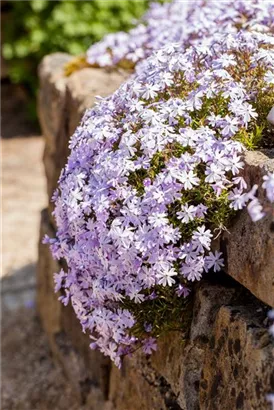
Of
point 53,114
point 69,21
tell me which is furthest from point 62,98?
point 69,21

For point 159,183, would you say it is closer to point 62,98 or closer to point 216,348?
point 216,348

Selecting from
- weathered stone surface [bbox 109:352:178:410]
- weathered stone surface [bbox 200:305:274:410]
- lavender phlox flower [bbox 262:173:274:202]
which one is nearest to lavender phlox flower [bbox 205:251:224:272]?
weathered stone surface [bbox 200:305:274:410]

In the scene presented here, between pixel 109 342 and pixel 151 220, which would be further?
pixel 109 342

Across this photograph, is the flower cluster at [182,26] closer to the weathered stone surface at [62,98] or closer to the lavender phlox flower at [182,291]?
the weathered stone surface at [62,98]

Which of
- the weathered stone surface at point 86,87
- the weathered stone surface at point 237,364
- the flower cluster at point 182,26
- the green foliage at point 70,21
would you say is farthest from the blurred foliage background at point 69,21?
the weathered stone surface at point 237,364

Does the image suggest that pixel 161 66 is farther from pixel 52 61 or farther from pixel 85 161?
pixel 52 61

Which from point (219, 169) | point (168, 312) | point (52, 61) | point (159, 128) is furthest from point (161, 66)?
point (52, 61)
